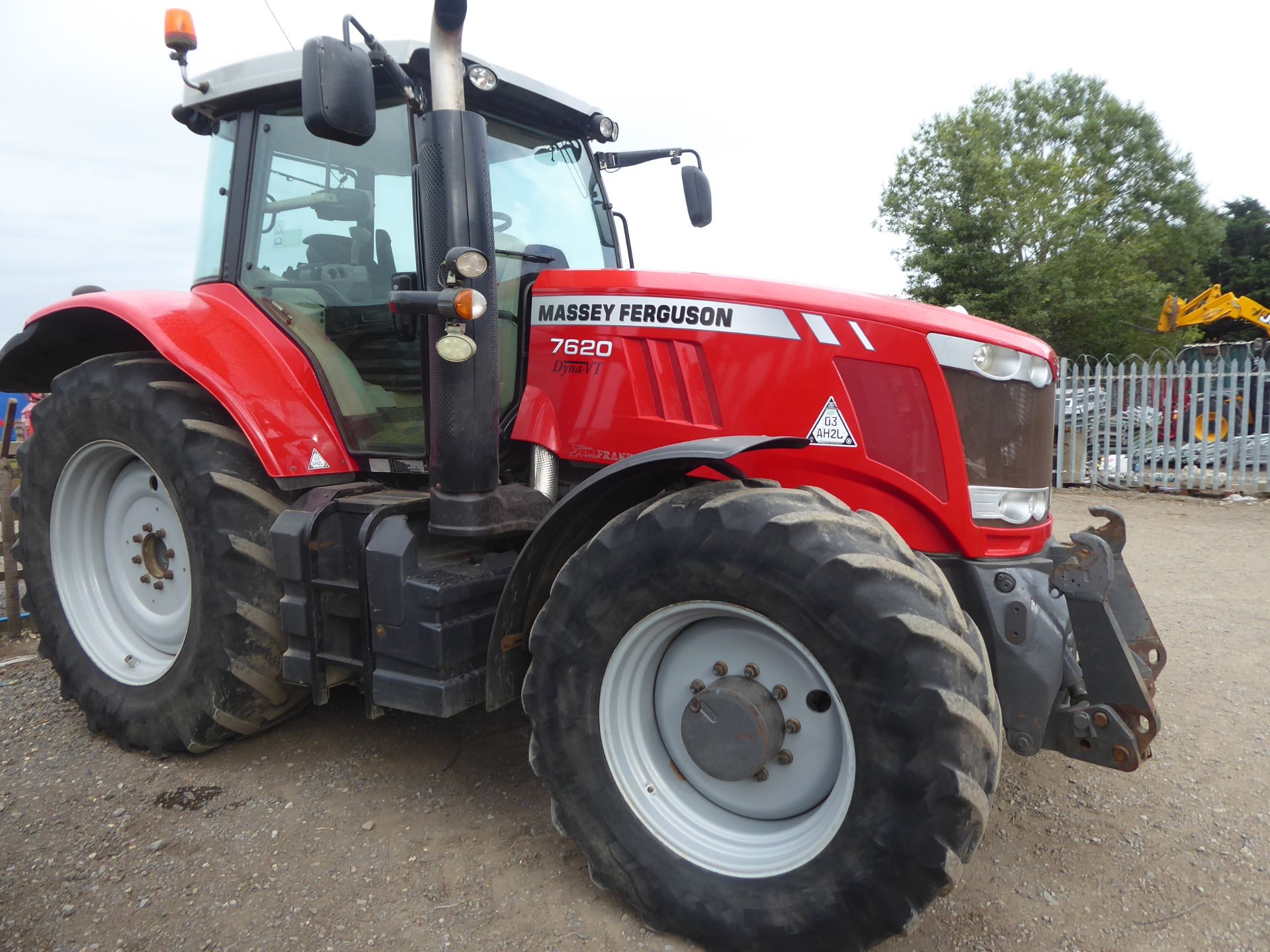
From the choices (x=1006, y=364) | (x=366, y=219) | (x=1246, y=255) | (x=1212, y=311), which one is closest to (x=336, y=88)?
(x=366, y=219)

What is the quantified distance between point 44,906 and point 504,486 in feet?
5.62

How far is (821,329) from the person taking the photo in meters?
2.54

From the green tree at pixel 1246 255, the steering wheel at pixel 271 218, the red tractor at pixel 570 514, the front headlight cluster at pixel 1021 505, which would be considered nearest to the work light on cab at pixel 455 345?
the red tractor at pixel 570 514

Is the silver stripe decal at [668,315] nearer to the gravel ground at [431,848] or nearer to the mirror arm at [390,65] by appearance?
the mirror arm at [390,65]

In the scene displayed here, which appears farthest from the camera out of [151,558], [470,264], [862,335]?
[151,558]

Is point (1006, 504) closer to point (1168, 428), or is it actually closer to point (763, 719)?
point (763, 719)

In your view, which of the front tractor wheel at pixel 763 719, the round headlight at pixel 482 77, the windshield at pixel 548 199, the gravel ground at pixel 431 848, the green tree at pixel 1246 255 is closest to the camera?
the front tractor wheel at pixel 763 719

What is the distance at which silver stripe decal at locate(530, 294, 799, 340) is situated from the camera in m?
2.58

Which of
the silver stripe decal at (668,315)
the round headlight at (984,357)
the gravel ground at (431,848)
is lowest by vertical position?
the gravel ground at (431,848)

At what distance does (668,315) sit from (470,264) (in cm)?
63

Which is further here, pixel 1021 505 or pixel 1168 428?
pixel 1168 428

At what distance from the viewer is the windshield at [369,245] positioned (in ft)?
9.76

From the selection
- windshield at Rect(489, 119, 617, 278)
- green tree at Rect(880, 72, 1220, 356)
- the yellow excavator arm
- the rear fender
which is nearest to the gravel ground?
the rear fender

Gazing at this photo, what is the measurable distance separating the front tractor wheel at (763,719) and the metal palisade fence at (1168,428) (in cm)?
941
